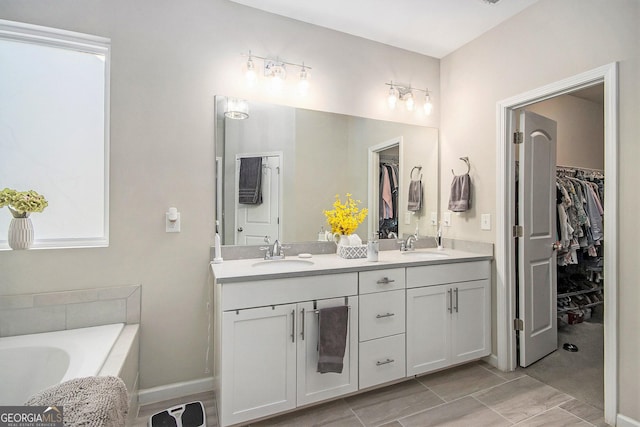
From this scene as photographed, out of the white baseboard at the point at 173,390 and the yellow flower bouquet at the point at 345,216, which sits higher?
the yellow flower bouquet at the point at 345,216

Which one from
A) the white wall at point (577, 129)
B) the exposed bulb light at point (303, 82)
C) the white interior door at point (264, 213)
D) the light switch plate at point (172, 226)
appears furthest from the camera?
the white wall at point (577, 129)

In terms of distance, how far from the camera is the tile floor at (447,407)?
1.81 m

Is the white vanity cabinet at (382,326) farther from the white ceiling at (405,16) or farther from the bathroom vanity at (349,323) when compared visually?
the white ceiling at (405,16)

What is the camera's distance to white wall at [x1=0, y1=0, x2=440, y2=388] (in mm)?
1827

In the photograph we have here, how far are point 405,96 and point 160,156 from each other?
6.81 ft

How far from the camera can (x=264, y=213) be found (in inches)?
90.5

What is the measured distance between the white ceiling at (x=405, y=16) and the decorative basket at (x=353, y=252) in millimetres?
1726

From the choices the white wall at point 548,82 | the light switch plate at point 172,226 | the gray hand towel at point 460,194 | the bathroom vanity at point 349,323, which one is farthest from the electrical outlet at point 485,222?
the light switch plate at point 172,226

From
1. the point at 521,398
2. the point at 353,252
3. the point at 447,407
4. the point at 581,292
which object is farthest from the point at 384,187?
the point at 581,292

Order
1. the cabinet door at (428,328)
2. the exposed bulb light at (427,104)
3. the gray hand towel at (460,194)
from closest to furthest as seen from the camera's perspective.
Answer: the cabinet door at (428,328)
the gray hand towel at (460,194)
the exposed bulb light at (427,104)

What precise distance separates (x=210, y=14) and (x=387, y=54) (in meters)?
1.47

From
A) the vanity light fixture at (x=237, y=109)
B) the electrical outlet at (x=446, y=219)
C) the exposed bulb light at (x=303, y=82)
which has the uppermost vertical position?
the exposed bulb light at (x=303, y=82)

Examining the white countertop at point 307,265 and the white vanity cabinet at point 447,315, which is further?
the white vanity cabinet at point 447,315

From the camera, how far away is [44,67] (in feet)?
6.33
